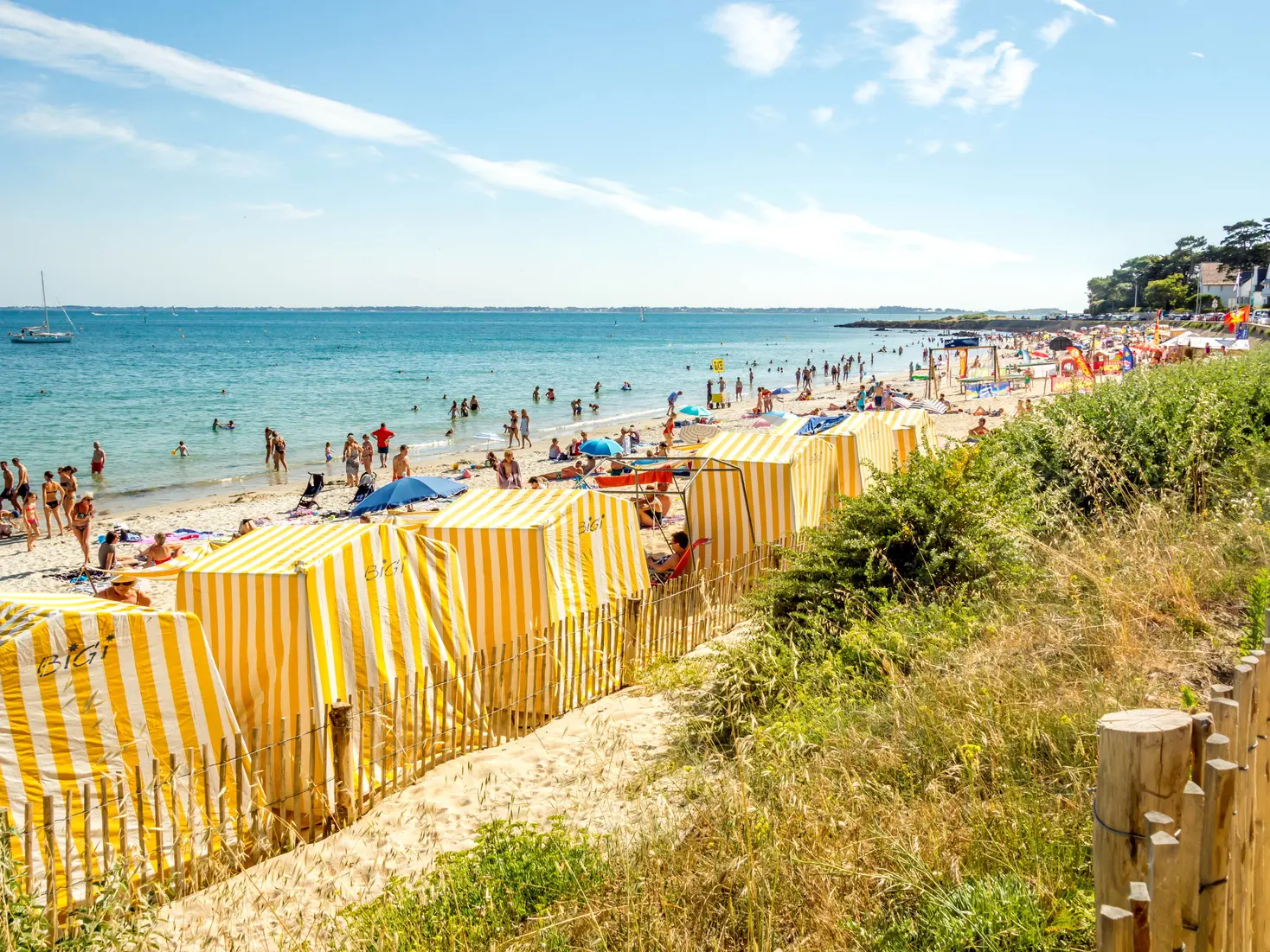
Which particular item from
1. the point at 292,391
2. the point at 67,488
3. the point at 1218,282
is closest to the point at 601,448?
the point at 67,488

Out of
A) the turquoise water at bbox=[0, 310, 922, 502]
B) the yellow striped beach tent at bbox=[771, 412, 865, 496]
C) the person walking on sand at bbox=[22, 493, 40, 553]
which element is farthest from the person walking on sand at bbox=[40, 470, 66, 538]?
the yellow striped beach tent at bbox=[771, 412, 865, 496]

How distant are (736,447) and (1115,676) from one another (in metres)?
7.70

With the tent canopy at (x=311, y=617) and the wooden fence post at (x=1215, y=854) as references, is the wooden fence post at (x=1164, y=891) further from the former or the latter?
the tent canopy at (x=311, y=617)

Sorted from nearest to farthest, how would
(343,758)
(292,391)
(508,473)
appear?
1. (343,758)
2. (508,473)
3. (292,391)

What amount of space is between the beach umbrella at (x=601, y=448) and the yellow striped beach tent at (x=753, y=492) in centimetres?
944

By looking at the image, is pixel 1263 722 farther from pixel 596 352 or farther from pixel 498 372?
pixel 596 352

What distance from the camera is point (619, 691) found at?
742cm

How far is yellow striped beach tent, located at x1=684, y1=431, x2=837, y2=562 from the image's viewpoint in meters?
11.2

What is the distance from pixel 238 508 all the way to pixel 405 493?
8746 millimetres

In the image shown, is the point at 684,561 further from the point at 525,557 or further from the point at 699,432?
the point at 699,432

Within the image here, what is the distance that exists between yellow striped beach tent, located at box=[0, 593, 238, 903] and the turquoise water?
69.2 ft

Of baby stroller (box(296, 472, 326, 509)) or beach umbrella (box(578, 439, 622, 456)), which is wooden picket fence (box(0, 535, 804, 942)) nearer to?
beach umbrella (box(578, 439, 622, 456))

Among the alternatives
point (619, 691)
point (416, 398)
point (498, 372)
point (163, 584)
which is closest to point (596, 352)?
point (498, 372)

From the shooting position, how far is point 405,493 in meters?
14.4
